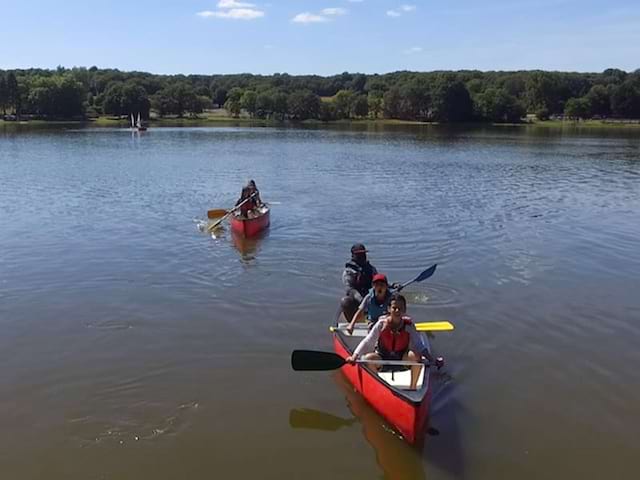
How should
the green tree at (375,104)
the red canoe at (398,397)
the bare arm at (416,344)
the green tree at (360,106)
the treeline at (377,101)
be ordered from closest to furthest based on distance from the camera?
the red canoe at (398,397) < the bare arm at (416,344) < the treeline at (377,101) < the green tree at (360,106) < the green tree at (375,104)

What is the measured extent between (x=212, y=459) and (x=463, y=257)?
13612 millimetres

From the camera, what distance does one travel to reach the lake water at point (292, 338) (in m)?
9.50

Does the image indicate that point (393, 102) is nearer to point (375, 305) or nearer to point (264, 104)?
point (264, 104)

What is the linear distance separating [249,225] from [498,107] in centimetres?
13127

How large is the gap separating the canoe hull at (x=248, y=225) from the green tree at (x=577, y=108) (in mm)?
138330

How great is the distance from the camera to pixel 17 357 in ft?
40.9

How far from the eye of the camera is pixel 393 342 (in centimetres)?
1055

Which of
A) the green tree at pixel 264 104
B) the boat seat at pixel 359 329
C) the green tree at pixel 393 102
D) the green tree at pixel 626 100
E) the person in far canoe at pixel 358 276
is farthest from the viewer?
the green tree at pixel 264 104

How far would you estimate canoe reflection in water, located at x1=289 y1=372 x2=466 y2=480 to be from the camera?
9156 mm

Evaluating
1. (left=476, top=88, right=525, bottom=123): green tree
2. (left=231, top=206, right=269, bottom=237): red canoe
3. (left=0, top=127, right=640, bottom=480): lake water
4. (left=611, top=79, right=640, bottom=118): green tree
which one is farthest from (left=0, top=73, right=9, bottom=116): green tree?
(left=611, top=79, right=640, bottom=118): green tree

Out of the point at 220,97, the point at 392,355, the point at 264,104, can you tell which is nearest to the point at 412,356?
the point at 392,355

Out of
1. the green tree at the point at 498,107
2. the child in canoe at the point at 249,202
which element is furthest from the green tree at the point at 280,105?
the child in canoe at the point at 249,202

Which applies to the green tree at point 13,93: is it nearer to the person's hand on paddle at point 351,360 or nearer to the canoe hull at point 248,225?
the canoe hull at point 248,225

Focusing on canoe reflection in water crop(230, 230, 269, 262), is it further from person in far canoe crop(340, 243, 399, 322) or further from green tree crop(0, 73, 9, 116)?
green tree crop(0, 73, 9, 116)
